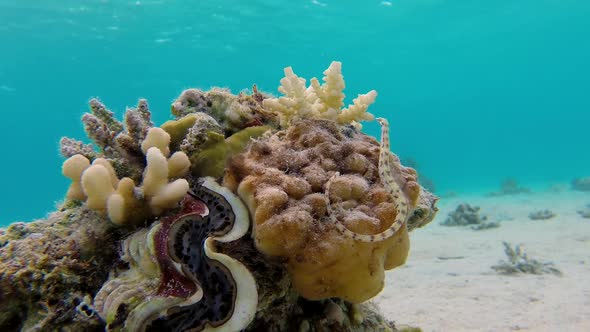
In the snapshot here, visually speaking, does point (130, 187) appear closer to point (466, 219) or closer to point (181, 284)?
point (181, 284)

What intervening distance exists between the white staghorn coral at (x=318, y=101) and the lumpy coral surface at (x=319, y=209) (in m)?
0.39

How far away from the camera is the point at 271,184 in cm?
215

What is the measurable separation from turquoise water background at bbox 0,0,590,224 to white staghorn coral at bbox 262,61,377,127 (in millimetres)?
3091

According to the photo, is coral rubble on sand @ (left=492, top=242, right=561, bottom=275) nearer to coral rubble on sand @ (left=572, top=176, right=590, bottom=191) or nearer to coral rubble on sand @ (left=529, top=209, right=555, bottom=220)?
coral rubble on sand @ (left=529, top=209, right=555, bottom=220)

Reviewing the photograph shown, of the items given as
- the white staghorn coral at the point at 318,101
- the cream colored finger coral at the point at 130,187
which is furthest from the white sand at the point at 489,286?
the cream colored finger coral at the point at 130,187

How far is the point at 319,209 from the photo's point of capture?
2109 millimetres

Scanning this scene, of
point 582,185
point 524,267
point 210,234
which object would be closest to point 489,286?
point 524,267

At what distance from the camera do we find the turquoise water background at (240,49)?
29094mm

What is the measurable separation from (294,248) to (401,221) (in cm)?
70

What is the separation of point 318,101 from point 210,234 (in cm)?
172

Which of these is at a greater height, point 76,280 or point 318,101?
point 318,101

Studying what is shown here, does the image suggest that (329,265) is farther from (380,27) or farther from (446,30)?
(446,30)

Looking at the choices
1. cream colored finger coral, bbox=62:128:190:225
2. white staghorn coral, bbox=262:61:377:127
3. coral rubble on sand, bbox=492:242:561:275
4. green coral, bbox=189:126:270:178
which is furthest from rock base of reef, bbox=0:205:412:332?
coral rubble on sand, bbox=492:242:561:275

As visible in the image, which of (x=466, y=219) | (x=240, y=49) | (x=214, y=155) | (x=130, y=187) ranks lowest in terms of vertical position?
(x=130, y=187)
